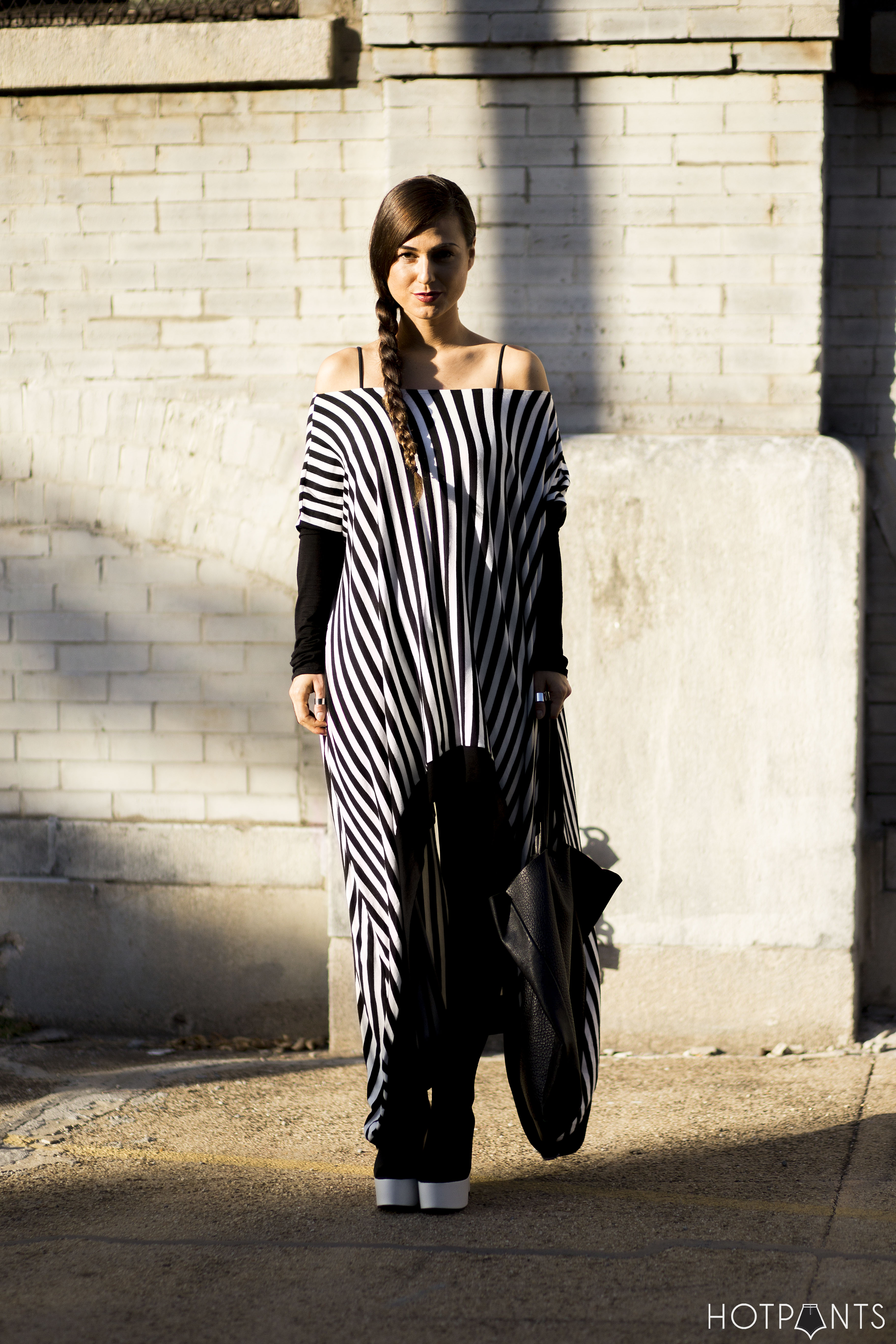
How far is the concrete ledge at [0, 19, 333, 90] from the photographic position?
430cm

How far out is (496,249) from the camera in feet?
13.5

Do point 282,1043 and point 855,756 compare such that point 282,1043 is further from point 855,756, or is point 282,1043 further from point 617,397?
point 617,397

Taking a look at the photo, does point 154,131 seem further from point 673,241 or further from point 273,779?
point 273,779

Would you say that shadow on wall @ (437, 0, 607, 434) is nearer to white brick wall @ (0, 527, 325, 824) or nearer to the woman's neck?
white brick wall @ (0, 527, 325, 824)

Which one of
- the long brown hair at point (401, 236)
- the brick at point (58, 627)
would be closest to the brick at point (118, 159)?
the brick at point (58, 627)

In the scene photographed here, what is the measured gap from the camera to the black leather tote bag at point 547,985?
8.20ft

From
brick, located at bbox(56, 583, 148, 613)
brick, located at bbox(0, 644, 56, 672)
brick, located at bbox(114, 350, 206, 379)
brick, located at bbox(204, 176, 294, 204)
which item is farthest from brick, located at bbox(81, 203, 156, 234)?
brick, located at bbox(0, 644, 56, 672)

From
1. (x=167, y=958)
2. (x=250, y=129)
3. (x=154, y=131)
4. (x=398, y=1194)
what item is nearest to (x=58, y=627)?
(x=167, y=958)

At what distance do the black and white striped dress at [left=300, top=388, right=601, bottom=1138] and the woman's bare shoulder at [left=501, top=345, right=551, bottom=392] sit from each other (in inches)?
1.6

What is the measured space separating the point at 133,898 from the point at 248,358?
202cm

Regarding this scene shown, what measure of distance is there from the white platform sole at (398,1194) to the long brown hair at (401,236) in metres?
1.46

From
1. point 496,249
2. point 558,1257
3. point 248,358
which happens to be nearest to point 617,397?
point 496,249

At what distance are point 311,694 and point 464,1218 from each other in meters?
1.16

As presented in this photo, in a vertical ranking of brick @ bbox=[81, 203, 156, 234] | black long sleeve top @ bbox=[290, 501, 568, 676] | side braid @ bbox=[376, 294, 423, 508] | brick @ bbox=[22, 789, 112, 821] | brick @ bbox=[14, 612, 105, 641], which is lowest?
brick @ bbox=[22, 789, 112, 821]
